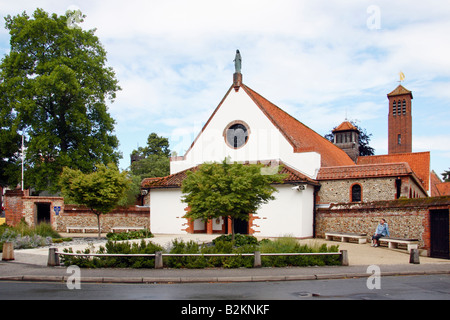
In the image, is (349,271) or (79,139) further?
(79,139)

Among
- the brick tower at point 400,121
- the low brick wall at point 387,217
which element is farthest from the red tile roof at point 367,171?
the brick tower at point 400,121

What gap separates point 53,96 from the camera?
35281mm

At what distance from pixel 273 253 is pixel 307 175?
50.2ft

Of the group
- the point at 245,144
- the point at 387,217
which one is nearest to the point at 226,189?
the point at 387,217

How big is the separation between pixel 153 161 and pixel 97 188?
29.8m

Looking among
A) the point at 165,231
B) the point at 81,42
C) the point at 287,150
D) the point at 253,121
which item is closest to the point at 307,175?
the point at 287,150

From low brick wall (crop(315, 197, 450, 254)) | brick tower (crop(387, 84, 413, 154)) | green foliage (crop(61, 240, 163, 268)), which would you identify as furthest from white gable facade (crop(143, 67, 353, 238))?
brick tower (crop(387, 84, 413, 154))

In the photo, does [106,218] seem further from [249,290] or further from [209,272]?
[249,290]

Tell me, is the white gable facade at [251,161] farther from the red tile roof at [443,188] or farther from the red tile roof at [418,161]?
the red tile roof at [443,188]

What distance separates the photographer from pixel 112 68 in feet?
128

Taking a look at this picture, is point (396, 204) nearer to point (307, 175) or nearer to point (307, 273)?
point (307, 175)

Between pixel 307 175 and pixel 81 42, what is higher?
pixel 81 42

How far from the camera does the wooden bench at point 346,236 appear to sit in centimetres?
2389

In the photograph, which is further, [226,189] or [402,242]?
[402,242]
